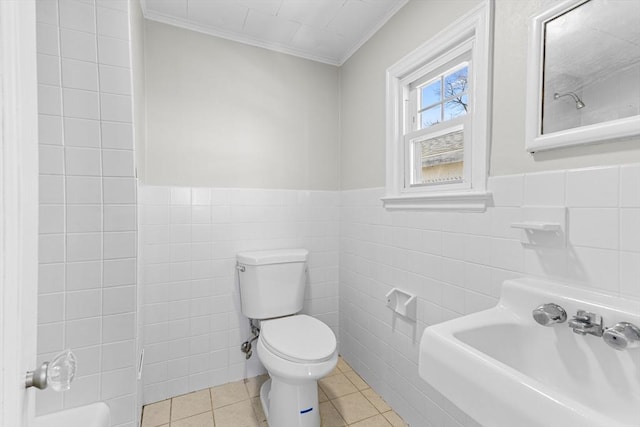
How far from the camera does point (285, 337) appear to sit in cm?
151

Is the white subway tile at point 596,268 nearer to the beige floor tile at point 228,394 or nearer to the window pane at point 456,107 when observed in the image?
the window pane at point 456,107

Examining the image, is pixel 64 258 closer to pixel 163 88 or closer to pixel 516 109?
pixel 163 88

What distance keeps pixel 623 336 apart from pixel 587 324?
0.26 ft

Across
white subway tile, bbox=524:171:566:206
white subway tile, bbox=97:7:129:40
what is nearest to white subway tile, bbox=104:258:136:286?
white subway tile, bbox=97:7:129:40

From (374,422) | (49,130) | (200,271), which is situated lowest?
(374,422)

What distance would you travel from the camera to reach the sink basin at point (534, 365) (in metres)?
0.58

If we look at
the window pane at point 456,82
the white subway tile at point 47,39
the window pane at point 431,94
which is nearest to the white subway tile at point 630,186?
the window pane at point 456,82

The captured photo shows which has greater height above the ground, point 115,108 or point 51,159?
point 115,108

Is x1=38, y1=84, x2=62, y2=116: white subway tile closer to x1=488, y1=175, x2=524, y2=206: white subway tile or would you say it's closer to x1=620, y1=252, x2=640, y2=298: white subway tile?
x1=488, y1=175, x2=524, y2=206: white subway tile

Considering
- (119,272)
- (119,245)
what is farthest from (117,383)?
(119,245)

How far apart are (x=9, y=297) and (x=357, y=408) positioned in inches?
68.9

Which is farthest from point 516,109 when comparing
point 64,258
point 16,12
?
point 64,258

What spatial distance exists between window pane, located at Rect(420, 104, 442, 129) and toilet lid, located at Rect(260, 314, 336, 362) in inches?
48.0

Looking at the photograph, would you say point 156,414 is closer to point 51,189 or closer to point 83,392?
point 83,392
